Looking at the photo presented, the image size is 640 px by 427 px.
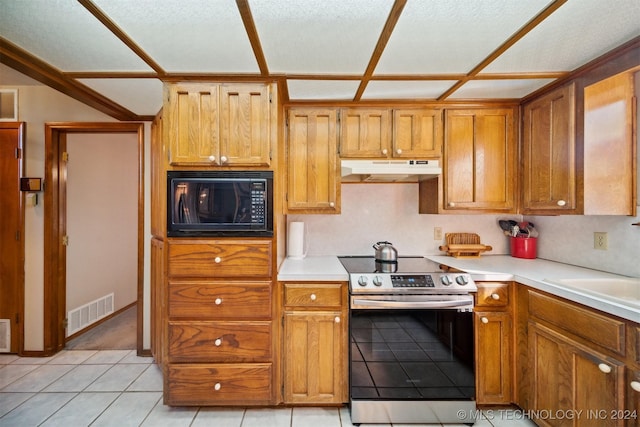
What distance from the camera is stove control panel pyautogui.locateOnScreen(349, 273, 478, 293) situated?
183cm

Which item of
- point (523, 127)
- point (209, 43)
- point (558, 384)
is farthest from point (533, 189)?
point (209, 43)

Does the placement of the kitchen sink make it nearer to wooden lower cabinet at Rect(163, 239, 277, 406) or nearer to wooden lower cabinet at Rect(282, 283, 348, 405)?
wooden lower cabinet at Rect(282, 283, 348, 405)

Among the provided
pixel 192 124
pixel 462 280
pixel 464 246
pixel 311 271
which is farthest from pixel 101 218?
pixel 464 246

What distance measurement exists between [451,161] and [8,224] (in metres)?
4.03

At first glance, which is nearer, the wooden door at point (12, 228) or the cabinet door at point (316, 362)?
the cabinet door at point (316, 362)

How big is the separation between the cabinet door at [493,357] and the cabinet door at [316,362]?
92 cm

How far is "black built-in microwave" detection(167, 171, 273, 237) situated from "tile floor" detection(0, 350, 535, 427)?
120cm

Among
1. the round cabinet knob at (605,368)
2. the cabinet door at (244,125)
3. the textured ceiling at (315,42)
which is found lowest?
the round cabinet knob at (605,368)

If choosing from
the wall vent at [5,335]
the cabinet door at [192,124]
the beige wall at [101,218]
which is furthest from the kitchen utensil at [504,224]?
the wall vent at [5,335]

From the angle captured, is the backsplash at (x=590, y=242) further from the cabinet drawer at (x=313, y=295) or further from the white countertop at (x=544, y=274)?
the cabinet drawer at (x=313, y=295)

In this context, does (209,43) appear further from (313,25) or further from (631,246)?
(631,246)

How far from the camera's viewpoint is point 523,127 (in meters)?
2.25

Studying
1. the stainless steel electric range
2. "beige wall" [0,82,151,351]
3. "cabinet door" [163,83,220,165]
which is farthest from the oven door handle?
"beige wall" [0,82,151,351]

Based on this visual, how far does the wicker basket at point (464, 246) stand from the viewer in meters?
2.49
